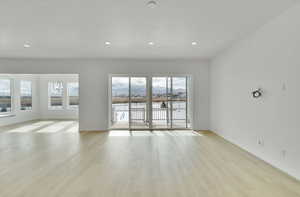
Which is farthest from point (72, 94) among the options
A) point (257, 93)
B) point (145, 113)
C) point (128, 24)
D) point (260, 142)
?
point (260, 142)

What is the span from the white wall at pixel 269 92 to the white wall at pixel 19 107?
345 inches

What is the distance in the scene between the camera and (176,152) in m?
4.17

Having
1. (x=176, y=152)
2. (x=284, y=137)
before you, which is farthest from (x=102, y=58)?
(x=284, y=137)

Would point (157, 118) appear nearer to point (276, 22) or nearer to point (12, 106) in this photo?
point (276, 22)

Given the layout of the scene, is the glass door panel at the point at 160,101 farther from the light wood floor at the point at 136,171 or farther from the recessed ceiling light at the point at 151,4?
the recessed ceiling light at the point at 151,4

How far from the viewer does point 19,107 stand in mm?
8727

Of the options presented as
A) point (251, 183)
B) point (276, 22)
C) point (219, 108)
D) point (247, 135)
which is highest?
point (276, 22)

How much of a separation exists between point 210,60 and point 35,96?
882 cm

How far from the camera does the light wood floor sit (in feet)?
8.03

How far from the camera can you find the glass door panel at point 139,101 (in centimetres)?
696

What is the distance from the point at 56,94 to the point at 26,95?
1443mm

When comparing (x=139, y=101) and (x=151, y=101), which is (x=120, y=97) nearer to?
(x=139, y=101)

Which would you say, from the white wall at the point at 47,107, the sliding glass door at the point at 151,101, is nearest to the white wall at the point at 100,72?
the sliding glass door at the point at 151,101

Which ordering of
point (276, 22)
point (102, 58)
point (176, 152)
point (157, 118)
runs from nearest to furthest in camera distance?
point (276, 22)
point (176, 152)
point (102, 58)
point (157, 118)
